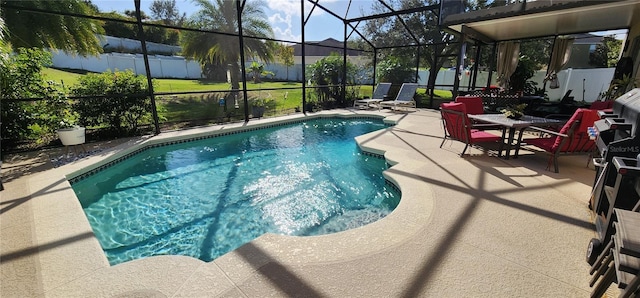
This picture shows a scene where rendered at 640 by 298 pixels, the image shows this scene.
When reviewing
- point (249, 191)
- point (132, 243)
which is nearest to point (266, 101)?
point (249, 191)

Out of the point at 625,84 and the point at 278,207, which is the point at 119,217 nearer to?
the point at 278,207

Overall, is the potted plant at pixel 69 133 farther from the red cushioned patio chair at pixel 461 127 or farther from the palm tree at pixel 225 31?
the palm tree at pixel 225 31

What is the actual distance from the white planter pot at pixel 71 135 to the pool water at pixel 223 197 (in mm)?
892

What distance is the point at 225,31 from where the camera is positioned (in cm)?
1310

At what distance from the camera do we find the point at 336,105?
12422 mm

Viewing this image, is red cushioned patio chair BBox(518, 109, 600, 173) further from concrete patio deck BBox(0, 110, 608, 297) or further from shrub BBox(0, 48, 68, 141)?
shrub BBox(0, 48, 68, 141)

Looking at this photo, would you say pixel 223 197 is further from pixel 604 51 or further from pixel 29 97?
pixel 604 51

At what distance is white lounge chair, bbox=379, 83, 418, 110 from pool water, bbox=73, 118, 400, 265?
5211 mm

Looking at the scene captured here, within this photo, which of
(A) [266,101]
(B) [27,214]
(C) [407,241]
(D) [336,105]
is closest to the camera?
(C) [407,241]

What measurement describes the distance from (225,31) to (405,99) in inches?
364

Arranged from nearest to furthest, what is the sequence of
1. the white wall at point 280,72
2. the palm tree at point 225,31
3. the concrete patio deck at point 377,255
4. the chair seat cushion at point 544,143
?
the concrete patio deck at point 377,255 → the chair seat cushion at point 544,143 → the white wall at point 280,72 → the palm tree at point 225,31

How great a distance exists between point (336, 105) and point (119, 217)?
992 cm

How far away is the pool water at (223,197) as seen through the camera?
322 cm

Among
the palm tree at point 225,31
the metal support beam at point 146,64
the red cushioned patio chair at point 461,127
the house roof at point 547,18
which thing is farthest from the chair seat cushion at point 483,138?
the palm tree at point 225,31
